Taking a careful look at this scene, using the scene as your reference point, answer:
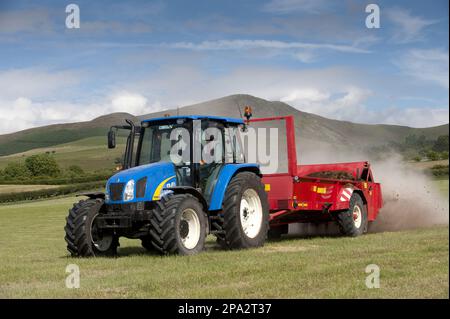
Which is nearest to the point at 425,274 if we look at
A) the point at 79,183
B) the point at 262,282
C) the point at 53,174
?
the point at 262,282

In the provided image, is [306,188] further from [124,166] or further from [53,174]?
[53,174]

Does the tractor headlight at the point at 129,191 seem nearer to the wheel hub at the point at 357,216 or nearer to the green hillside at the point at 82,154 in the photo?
the wheel hub at the point at 357,216

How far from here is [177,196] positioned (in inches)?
421

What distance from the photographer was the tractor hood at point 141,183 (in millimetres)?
10812

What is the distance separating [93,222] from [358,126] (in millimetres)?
29151

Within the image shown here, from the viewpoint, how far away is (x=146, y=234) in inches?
431

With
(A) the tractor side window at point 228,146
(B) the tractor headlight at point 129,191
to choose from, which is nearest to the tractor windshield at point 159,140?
(B) the tractor headlight at point 129,191

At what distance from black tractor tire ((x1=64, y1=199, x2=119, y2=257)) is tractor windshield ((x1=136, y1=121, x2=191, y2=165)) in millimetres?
1204

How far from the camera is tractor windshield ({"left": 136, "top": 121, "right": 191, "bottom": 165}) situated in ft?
37.8

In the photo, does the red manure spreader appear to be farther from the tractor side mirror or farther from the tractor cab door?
the tractor side mirror

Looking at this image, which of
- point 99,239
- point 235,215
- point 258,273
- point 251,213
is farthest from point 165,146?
point 258,273

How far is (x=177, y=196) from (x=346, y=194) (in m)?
5.38

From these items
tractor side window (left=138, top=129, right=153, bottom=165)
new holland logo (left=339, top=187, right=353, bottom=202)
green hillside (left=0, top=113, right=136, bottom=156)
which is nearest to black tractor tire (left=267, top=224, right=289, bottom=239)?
new holland logo (left=339, top=187, right=353, bottom=202)
